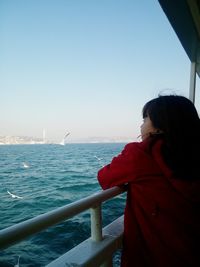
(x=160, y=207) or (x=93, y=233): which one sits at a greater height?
(x=160, y=207)

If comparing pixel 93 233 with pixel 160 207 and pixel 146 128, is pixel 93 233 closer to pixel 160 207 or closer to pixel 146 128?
pixel 160 207

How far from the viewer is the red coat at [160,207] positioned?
3.42ft

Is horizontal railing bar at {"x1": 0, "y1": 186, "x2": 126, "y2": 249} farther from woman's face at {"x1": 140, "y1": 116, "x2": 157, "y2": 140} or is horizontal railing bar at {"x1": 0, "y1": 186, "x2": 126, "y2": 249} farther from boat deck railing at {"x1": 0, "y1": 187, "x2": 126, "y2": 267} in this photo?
woman's face at {"x1": 140, "y1": 116, "x2": 157, "y2": 140}

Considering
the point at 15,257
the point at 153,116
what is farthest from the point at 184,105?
the point at 15,257

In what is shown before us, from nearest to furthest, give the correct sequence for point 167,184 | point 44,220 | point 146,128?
point 44,220, point 167,184, point 146,128

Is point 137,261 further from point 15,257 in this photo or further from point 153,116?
point 15,257

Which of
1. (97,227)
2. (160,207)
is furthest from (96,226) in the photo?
(160,207)

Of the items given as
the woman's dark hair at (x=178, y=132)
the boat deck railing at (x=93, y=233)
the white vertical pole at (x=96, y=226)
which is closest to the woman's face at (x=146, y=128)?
the woman's dark hair at (x=178, y=132)

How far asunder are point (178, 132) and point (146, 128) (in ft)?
0.56

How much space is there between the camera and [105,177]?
1.23m

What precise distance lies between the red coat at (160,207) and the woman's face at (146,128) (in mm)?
80

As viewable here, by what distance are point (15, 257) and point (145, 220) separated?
707 centimetres

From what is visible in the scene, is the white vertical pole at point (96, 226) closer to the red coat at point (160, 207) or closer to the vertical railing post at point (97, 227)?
the vertical railing post at point (97, 227)

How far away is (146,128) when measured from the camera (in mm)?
1217
